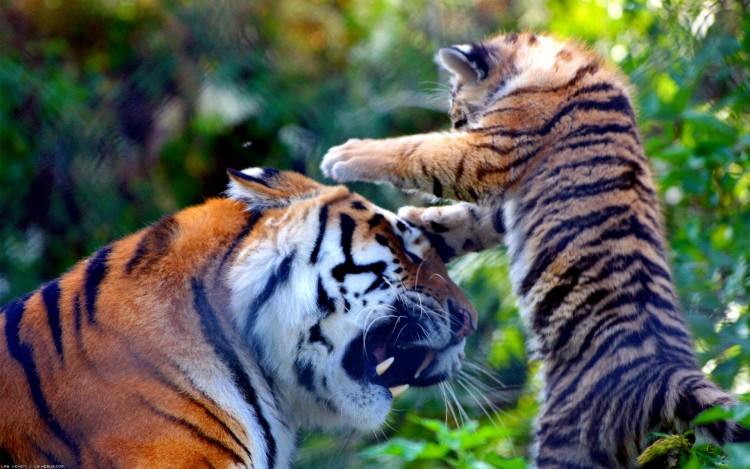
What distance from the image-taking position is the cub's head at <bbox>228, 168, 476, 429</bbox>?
1.62 meters

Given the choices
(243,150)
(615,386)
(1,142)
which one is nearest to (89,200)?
(1,142)

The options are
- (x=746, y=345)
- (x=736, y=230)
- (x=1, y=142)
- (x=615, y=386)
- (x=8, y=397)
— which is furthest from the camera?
(x=1, y=142)

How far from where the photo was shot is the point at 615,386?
1567mm

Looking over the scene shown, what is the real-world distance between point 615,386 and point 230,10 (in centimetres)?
357

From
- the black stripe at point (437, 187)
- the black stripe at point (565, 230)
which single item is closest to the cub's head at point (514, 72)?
the black stripe at point (437, 187)

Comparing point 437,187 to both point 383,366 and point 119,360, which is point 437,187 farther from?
point 119,360

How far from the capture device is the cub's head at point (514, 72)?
212 centimetres

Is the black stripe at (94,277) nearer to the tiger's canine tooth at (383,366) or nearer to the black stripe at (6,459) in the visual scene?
the black stripe at (6,459)

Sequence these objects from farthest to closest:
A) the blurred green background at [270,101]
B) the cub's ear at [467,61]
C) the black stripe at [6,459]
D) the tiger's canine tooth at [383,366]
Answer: the blurred green background at [270,101] → the cub's ear at [467,61] → the tiger's canine tooth at [383,366] → the black stripe at [6,459]

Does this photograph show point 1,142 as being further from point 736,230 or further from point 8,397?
point 736,230

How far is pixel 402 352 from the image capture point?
5.85ft

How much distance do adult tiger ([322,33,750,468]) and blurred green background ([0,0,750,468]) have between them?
468 millimetres

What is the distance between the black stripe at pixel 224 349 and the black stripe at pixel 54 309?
234 mm

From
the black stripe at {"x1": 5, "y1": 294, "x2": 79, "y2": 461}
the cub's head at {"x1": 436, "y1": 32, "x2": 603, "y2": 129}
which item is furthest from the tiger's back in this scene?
the cub's head at {"x1": 436, "y1": 32, "x2": 603, "y2": 129}
